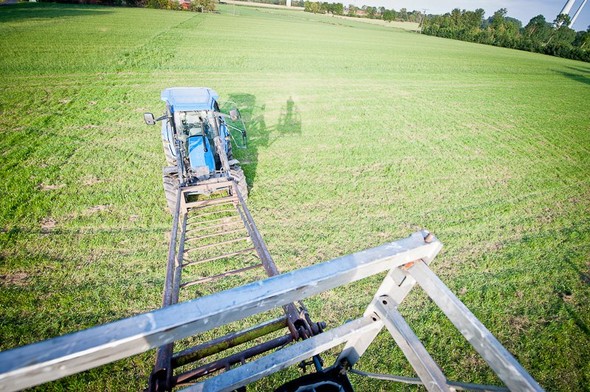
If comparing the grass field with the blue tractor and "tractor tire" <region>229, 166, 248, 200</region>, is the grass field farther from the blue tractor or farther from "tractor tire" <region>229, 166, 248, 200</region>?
the blue tractor

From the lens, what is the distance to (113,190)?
6312mm

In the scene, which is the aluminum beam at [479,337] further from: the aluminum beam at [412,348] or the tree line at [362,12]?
the tree line at [362,12]

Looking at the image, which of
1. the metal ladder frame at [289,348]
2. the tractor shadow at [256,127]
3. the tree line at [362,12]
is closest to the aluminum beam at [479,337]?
the metal ladder frame at [289,348]

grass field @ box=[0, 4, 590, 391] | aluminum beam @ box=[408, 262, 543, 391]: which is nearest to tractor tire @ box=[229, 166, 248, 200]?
grass field @ box=[0, 4, 590, 391]

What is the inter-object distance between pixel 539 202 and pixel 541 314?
4.25 m

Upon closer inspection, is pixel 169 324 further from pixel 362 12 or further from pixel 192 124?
pixel 362 12

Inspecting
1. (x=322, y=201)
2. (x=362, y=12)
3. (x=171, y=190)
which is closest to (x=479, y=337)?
(x=171, y=190)

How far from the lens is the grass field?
4.11 meters

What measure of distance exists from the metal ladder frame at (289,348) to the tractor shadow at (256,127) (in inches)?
220

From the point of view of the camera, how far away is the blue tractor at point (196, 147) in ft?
17.7

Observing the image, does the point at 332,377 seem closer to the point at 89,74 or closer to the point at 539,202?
the point at 539,202

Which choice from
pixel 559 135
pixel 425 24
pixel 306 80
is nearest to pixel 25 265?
pixel 306 80

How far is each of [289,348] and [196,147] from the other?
535 cm

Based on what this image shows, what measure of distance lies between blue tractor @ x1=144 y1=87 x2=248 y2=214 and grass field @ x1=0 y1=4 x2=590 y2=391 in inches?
34.2
